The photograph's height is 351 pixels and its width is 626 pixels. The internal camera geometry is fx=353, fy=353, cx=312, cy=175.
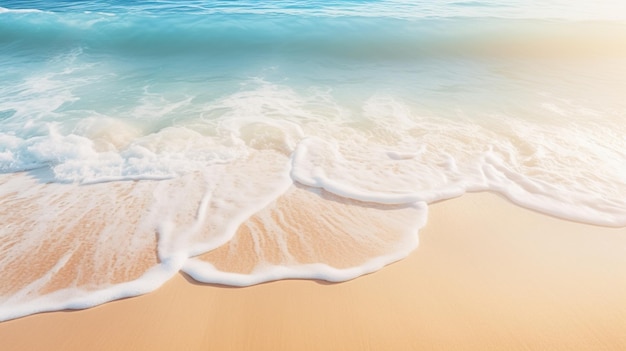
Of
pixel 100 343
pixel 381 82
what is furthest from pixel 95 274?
pixel 381 82

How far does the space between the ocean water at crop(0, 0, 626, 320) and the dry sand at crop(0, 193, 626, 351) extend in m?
0.14

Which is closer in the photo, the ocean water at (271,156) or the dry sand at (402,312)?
the dry sand at (402,312)

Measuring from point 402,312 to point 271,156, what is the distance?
249 cm

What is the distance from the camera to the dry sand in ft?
6.46

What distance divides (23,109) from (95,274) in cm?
498

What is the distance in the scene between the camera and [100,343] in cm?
198

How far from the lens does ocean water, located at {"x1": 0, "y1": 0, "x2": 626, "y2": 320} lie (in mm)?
2600

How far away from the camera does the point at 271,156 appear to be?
13.6 ft

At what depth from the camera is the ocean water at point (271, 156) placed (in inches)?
102

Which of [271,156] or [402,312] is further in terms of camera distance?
[271,156]

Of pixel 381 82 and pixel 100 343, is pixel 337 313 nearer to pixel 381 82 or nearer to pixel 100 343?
pixel 100 343

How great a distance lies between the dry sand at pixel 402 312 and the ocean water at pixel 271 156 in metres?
0.14

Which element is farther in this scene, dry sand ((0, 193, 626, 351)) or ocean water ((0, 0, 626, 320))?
ocean water ((0, 0, 626, 320))

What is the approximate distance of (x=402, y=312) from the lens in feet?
6.98
